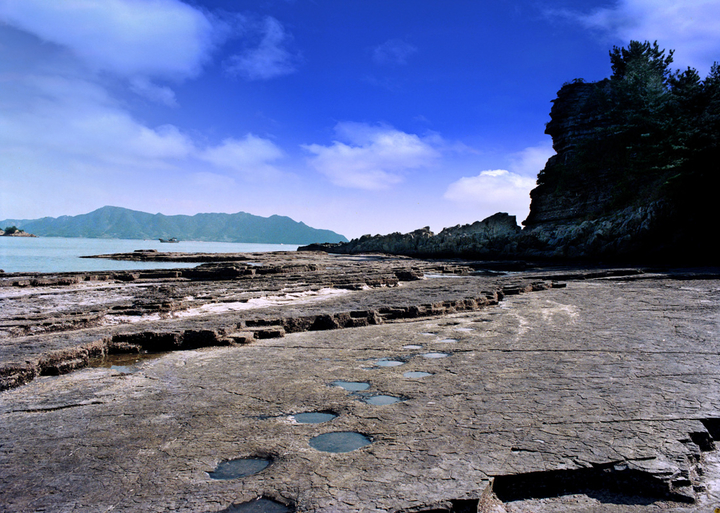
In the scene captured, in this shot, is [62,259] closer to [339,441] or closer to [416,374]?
[416,374]

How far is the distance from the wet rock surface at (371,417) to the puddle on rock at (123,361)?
10 cm

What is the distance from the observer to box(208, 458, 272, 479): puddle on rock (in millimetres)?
2643

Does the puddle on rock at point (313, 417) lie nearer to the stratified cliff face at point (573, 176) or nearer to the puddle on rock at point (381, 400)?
the puddle on rock at point (381, 400)

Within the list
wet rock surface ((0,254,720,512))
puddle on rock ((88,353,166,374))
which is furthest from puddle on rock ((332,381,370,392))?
puddle on rock ((88,353,166,374))

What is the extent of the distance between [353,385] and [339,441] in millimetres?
1364

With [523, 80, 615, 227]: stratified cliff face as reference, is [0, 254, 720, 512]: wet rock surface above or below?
below

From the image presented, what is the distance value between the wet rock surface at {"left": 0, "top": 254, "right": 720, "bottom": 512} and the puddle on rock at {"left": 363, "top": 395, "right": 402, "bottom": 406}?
0.24ft

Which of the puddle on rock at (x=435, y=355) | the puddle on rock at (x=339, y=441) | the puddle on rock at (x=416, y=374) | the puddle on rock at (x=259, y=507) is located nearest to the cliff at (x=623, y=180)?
the puddle on rock at (x=435, y=355)

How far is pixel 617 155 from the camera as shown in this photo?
4272cm

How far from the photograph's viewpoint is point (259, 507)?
230 centimetres

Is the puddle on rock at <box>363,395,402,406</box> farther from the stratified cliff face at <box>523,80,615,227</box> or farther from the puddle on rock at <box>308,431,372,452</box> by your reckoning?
the stratified cliff face at <box>523,80,615,227</box>

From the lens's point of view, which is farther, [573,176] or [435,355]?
[573,176]

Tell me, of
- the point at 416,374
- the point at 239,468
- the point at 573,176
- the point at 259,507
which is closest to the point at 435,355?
the point at 416,374

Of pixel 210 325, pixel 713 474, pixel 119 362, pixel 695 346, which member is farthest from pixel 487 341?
pixel 119 362
